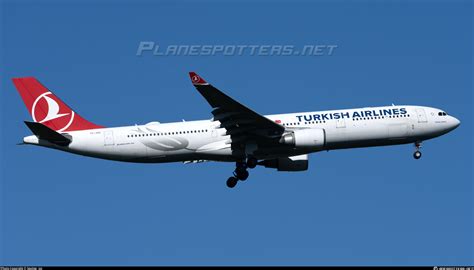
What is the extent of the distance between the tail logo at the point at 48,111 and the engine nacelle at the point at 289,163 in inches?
508

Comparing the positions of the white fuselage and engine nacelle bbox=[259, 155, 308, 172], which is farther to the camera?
engine nacelle bbox=[259, 155, 308, 172]

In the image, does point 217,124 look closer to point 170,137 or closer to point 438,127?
point 170,137

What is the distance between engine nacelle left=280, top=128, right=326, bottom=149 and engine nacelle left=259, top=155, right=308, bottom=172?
4449 millimetres

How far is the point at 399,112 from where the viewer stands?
170 ft

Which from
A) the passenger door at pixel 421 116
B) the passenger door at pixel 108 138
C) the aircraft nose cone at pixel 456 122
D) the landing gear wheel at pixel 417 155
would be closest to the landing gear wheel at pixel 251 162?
the passenger door at pixel 108 138

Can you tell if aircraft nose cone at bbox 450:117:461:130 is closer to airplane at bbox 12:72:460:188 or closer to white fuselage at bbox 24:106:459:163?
airplane at bbox 12:72:460:188

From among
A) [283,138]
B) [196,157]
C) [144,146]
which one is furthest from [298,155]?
[144,146]

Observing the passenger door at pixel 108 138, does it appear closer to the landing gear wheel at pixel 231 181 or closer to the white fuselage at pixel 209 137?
the white fuselage at pixel 209 137

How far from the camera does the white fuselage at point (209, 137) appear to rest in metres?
49.9

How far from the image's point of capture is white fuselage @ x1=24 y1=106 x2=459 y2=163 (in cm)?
4994

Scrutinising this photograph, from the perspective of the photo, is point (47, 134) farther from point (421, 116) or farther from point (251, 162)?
point (421, 116)

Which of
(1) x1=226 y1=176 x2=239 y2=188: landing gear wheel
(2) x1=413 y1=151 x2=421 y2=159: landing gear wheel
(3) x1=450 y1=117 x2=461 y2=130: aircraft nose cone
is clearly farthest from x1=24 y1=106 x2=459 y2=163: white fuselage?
(3) x1=450 y1=117 x2=461 y2=130: aircraft nose cone

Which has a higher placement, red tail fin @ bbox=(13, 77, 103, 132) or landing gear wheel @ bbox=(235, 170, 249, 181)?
red tail fin @ bbox=(13, 77, 103, 132)

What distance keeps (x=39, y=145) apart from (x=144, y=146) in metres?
6.23
